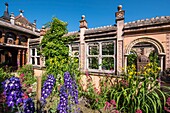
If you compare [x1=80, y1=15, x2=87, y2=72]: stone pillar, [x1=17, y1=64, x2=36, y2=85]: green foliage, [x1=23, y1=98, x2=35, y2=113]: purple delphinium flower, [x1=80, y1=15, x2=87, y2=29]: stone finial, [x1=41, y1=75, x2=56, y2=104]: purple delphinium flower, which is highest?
[x1=80, y1=15, x2=87, y2=29]: stone finial

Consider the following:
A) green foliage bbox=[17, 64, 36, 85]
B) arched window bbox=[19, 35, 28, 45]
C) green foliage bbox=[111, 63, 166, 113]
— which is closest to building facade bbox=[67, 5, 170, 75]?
green foliage bbox=[111, 63, 166, 113]

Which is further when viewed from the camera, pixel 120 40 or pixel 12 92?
pixel 120 40

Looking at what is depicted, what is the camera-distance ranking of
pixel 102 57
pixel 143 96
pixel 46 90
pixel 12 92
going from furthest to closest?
pixel 102 57 → pixel 143 96 → pixel 46 90 → pixel 12 92

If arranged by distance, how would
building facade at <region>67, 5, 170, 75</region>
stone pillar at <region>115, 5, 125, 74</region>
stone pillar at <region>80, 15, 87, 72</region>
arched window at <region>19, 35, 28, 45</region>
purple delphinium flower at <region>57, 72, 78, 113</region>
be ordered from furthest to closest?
arched window at <region>19, 35, 28, 45</region> → stone pillar at <region>80, 15, 87, 72</region> → stone pillar at <region>115, 5, 125, 74</region> → building facade at <region>67, 5, 170, 75</region> → purple delphinium flower at <region>57, 72, 78, 113</region>

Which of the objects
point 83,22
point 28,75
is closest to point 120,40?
point 83,22

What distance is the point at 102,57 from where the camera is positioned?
6109 millimetres

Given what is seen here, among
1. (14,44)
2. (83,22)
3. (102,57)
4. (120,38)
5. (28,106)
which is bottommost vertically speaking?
(28,106)

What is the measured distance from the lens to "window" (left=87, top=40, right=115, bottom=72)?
6.07 m

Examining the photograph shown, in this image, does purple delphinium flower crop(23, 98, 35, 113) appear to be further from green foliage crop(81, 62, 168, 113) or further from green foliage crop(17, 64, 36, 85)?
green foliage crop(17, 64, 36, 85)

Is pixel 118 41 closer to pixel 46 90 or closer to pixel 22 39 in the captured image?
pixel 46 90

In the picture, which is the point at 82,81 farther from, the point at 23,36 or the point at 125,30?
the point at 23,36

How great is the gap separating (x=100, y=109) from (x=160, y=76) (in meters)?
2.78

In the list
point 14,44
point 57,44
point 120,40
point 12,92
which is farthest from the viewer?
point 14,44

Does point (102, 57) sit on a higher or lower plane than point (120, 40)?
lower
